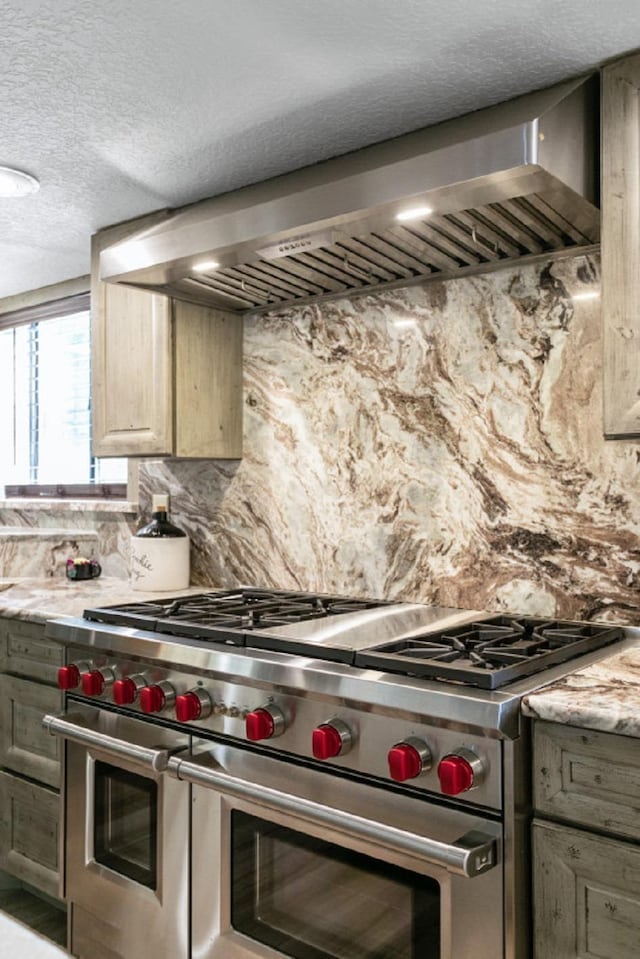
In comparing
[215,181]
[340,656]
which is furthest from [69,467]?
[340,656]

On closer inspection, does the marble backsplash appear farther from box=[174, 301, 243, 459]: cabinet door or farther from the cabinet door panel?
box=[174, 301, 243, 459]: cabinet door

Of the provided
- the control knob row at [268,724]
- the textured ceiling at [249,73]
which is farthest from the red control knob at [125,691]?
the textured ceiling at [249,73]

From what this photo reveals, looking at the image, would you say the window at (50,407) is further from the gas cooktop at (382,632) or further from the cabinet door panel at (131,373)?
the gas cooktop at (382,632)

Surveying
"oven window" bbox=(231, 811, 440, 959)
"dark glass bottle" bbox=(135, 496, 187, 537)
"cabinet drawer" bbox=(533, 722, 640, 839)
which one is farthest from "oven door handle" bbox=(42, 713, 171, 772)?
"cabinet drawer" bbox=(533, 722, 640, 839)

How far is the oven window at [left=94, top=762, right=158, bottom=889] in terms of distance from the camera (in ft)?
6.22

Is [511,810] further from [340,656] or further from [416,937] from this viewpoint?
[340,656]

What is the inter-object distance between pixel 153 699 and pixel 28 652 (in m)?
A: 0.72

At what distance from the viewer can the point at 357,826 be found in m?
1.40

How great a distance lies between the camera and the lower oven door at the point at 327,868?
1.31 metres

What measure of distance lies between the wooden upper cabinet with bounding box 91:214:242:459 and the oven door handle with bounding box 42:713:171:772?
856mm

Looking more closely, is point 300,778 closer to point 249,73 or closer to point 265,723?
point 265,723

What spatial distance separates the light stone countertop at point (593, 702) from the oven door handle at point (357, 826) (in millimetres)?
235

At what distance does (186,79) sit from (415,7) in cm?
54

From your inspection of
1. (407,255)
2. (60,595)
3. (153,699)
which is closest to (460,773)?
(153,699)
